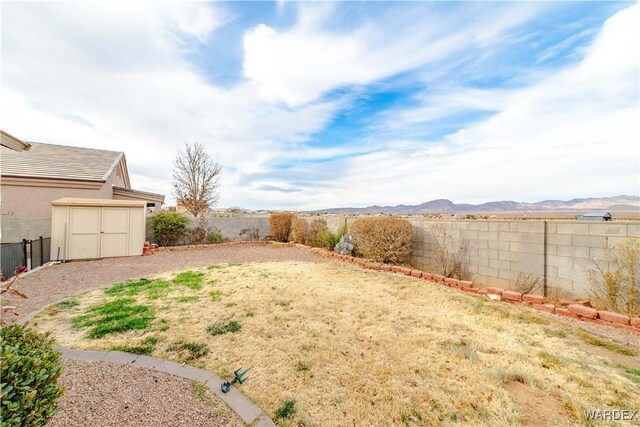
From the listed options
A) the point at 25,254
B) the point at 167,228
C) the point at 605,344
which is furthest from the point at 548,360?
the point at 167,228

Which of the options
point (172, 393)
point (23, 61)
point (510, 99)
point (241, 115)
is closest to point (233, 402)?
point (172, 393)

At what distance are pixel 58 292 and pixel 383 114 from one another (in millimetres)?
12934

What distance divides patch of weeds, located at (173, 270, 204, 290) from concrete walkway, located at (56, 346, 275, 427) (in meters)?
2.91

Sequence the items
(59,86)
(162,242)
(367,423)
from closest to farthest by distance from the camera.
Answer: (367,423), (59,86), (162,242)

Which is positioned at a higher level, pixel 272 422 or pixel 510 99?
pixel 510 99

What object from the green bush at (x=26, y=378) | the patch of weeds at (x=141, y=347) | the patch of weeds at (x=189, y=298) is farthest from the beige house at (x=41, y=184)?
the green bush at (x=26, y=378)

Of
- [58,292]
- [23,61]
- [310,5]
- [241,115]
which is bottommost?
[58,292]

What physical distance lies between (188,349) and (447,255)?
671cm

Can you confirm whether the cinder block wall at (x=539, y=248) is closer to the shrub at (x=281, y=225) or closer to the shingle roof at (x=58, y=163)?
the shrub at (x=281, y=225)

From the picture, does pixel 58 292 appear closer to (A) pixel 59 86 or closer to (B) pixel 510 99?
(A) pixel 59 86

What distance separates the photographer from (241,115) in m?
12.1

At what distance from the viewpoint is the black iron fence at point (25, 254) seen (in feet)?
23.8

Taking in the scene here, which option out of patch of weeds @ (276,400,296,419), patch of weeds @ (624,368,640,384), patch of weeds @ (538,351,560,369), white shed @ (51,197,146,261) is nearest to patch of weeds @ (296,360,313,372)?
patch of weeds @ (276,400,296,419)

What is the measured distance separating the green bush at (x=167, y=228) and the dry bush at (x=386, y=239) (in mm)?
9544
